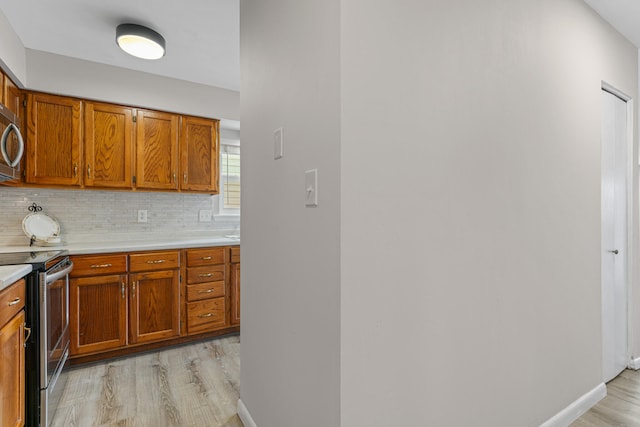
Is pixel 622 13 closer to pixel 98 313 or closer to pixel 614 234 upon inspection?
pixel 614 234

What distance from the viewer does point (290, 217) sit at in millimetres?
1299

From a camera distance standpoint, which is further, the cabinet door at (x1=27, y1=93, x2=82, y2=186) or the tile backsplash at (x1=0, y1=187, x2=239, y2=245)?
the tile backsplash at (x1=0, y1=187, x2=239, y2=245)

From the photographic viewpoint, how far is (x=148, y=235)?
10.7 feet

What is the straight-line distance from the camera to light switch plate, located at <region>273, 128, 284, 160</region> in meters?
1.36

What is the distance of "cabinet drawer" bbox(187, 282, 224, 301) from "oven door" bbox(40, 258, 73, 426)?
0.90 meters

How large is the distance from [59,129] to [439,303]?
3.14 meters

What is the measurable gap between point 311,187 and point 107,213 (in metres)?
2.79

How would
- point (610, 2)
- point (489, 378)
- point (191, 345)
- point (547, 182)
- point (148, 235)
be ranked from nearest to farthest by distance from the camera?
point (489, 378) < point (547, 182) < point (610, 2) < point (191, 345) < point (148, 235)

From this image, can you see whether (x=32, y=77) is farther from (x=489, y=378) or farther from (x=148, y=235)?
(x=489, y=378)

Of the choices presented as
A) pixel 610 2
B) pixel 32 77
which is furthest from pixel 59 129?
pixel 610 2

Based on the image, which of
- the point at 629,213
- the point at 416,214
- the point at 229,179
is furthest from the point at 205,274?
the point at 629,213

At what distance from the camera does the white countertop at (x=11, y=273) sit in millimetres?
1345

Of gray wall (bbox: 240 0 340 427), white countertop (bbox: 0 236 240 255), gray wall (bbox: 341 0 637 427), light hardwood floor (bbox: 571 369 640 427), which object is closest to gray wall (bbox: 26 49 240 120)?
white countertop (bbox: 0 236 240 255)

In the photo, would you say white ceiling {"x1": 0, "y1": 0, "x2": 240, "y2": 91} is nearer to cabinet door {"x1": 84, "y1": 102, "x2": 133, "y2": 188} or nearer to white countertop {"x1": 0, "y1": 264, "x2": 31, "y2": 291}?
cabinet door {"x1": 84, "y1": 102, "x2": 133, "y2": 188}
